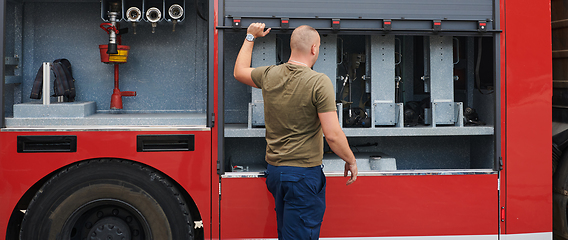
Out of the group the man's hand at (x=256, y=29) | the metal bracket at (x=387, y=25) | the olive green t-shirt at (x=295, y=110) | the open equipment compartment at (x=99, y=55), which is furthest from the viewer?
the open equipment compartment at (x=99, y=55)

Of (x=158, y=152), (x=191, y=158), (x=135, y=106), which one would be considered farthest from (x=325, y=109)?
(x=135, y=106)

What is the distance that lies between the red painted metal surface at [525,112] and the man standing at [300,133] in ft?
4.80

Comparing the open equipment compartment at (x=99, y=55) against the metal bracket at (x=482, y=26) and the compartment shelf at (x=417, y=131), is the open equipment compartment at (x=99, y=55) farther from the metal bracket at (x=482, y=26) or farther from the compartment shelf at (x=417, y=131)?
the metal bracket at (x=482, y=26)

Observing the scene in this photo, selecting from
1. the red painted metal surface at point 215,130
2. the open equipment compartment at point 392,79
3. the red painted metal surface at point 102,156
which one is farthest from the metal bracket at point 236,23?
the red painted metal surface at point 102,156

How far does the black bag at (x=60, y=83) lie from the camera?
3.02m

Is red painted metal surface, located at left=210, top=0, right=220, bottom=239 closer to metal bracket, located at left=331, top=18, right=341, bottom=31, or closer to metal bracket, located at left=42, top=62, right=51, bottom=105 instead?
metal bracket, located at left=331, top=18, right=341, bottom=31

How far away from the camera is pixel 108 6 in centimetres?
331

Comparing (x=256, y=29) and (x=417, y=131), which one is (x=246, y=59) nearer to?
(x=256, y=29)

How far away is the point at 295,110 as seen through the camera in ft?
7.66

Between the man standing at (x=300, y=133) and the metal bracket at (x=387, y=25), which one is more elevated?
the metal bracket at (x=387, y=25)

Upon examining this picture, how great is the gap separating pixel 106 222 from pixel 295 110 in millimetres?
1676

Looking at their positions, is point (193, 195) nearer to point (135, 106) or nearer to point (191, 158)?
point (191, 158)

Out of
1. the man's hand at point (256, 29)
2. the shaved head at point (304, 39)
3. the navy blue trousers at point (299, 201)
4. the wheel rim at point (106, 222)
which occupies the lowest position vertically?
the wheel rim at point (106, 222)

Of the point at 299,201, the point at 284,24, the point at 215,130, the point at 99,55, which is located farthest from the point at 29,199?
the point at 284,24
